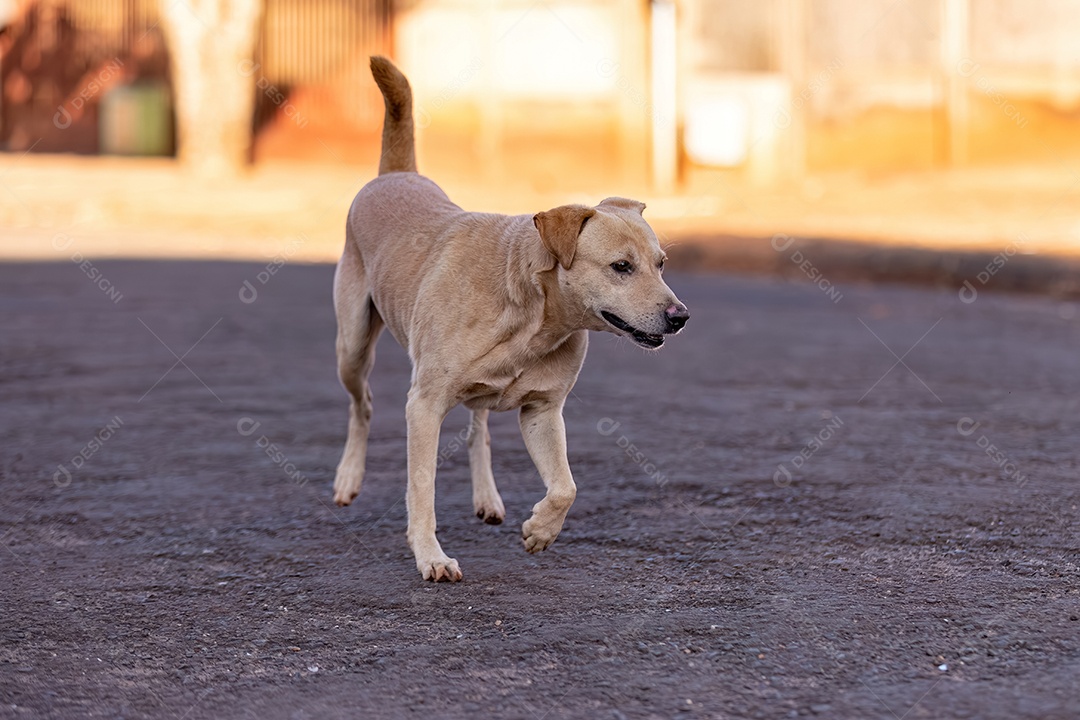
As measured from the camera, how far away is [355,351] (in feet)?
16.7

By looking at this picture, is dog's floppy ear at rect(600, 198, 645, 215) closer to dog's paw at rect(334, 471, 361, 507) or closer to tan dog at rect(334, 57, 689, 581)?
tan dog at rect(334, 57, 689, 581)

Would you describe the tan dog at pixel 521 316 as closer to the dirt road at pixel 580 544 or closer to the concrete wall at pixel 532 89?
the dirt road at pixel 580 544

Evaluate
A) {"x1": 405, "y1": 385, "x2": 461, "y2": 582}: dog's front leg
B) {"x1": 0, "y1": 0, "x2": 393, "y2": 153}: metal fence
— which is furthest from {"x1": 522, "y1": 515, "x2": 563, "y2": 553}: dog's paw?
{"x1": 0, "y1": 0, "x2": 393, "y2": 153}: metal fence

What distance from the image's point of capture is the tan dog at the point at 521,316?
13.5 feet

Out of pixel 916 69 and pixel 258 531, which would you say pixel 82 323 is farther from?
pixel 916 69

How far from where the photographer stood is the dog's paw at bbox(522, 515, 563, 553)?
4.21 m

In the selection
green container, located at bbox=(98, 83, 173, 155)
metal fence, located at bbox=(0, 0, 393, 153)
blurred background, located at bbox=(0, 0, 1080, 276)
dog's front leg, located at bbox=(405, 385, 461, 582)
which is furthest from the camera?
green container, located at bbox=(98, 83, 173, 155)

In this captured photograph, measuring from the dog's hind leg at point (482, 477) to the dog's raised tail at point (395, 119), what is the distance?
3.61 ft

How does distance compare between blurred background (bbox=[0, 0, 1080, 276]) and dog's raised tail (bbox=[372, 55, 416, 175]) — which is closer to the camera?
dog's raised tail (bbox=[372, 55, 416, 175])

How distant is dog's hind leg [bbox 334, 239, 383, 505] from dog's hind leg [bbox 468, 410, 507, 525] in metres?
0.47

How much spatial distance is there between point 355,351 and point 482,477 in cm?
69

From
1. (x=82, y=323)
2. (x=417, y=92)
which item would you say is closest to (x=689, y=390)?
(x=82, y=323)

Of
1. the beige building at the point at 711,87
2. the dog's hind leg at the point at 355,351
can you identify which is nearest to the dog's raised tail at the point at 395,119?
the dog's hind leg at the point at 355,351

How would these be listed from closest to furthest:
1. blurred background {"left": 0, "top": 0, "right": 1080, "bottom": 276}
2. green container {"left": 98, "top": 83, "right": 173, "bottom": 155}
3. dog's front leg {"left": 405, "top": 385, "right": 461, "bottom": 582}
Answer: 1. dog's front leg {"left": 405, "top": 385, "right": 461, "bottom": 582}
2. blurred background {"left": 0, "top": 0, "right": 1080, "bottom": 276}
3. green container {"left": 98, "top": 83, "right": 173, "bottom": 155}
